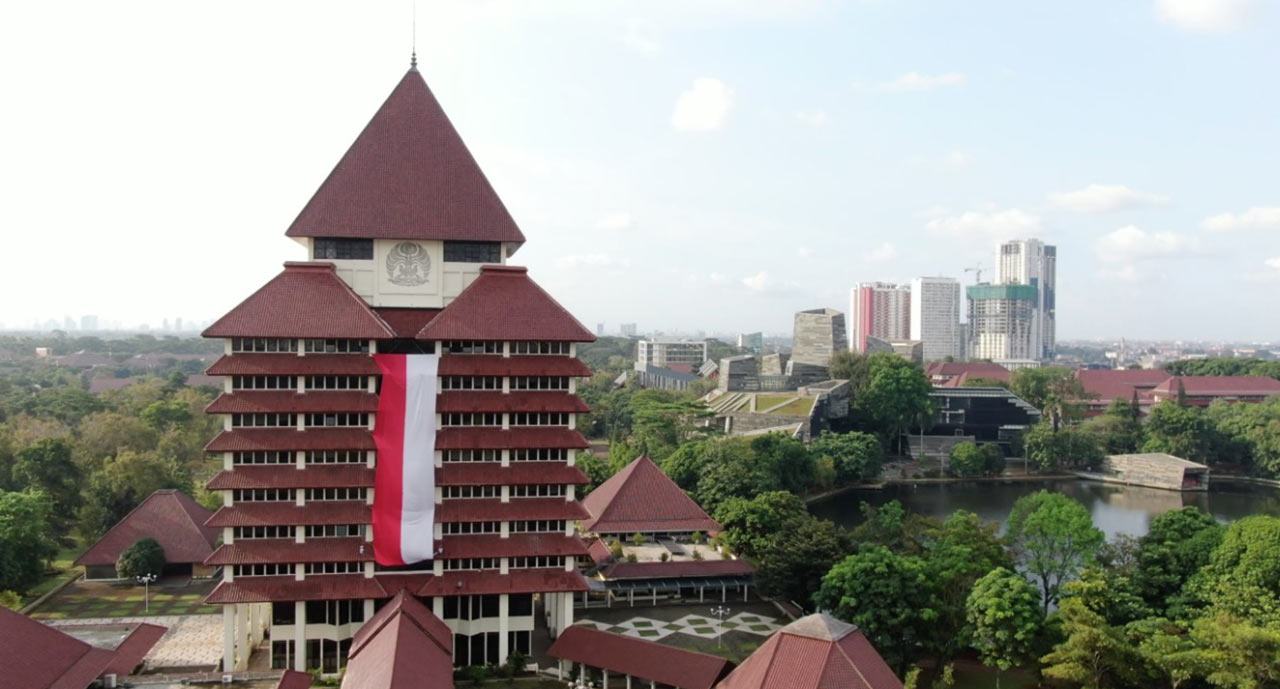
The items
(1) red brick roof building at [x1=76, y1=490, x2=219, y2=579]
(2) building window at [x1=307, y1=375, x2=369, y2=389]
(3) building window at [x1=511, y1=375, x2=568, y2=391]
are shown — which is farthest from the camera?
(1) red brick roof building at [x1=76, y1=490, x2=219, y2=579]

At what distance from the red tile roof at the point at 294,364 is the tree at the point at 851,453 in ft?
136

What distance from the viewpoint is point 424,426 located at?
89.4 ft

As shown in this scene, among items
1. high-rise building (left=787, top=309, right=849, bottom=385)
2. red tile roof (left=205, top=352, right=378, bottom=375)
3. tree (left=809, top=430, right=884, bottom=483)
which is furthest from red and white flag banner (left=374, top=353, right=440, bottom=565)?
high-rise building (left=787, top=309, right=849, bottom=385)

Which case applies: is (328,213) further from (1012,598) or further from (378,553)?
(1012,598)

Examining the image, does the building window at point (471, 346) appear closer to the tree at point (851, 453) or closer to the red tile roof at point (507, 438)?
the red tile roof at point (507, 438)

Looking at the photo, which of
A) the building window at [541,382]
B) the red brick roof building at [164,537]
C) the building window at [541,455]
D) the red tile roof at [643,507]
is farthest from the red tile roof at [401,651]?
the red brick roof building at [164,537]

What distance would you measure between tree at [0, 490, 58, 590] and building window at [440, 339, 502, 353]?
691 inches

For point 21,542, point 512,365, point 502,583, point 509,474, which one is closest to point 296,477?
point 509,474

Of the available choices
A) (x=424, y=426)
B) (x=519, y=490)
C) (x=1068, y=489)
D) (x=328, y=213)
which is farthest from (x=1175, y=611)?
(x=1068, y=489)

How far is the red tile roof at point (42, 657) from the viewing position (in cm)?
2138

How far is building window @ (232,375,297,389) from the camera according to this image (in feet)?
88.4

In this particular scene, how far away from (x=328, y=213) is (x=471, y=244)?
4.49 metres

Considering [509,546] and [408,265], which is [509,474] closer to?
[509,546]

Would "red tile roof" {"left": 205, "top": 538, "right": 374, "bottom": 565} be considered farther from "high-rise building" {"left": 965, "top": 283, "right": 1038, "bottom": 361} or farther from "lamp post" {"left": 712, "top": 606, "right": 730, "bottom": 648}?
"high-rise building" {"left": 965, "top": 283, "right": 1038, "bottom": 361}
